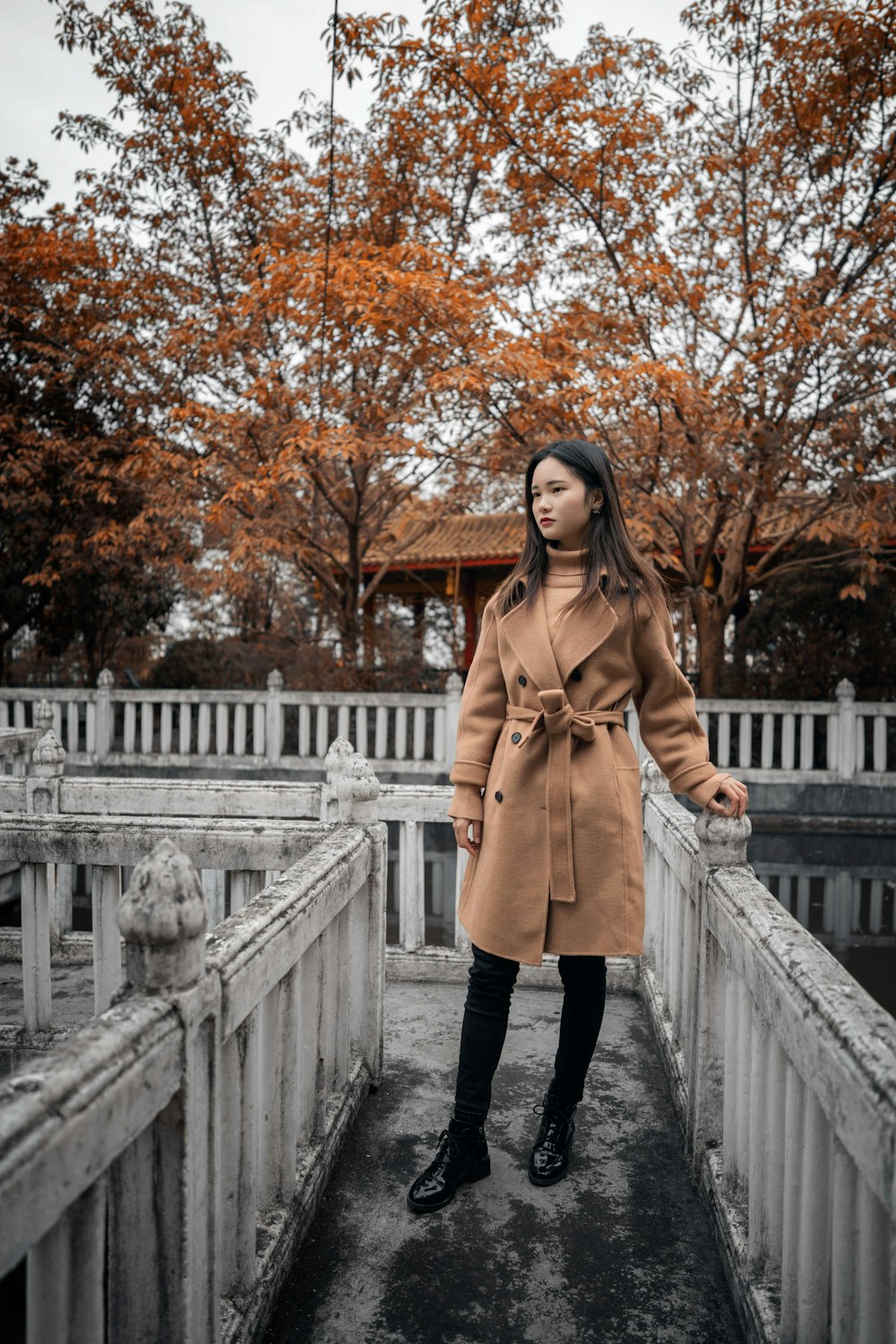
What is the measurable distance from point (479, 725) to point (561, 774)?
280mm

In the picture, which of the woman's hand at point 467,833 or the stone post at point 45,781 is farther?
the stone post at point 45,781

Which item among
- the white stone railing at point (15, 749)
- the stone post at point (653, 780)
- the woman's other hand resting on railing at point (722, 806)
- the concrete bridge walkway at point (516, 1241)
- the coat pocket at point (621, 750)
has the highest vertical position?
the coat pocket at point (621, 750)

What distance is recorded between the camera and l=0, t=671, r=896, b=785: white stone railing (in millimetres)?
9125

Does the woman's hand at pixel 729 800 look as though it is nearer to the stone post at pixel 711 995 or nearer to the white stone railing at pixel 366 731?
the stone post at pixel 711 995

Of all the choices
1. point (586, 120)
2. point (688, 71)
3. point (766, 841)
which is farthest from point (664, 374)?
point (766, 841)

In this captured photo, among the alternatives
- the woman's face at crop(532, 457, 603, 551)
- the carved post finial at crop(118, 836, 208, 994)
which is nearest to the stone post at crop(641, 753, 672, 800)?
the woman's face at crop(532, 457, 603, 551)

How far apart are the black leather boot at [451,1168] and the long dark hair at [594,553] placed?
1.29 metres

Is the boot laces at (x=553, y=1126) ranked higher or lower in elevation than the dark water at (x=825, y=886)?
higher

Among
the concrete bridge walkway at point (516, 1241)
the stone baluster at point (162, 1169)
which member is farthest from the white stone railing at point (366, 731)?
the stone baluster at point (162, 1169)

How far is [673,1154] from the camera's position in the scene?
2438 millimetres

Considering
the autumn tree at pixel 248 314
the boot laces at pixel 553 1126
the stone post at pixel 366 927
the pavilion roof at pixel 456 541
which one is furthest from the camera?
the pavilion roof at pixel 456 541

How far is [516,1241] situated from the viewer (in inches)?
80.0

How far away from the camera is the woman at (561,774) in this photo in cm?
208

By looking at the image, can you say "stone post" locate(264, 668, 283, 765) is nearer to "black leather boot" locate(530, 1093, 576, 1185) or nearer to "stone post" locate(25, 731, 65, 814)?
"stone post" locate(25, 731, 65, 814)
